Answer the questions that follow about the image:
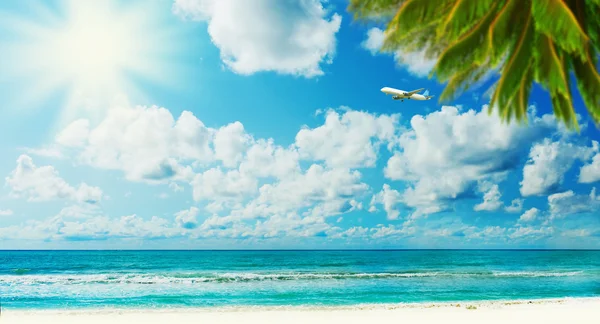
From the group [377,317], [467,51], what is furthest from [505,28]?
[377,317]

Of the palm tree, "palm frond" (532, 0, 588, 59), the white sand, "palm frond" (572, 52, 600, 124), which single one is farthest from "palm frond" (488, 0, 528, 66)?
the white sand

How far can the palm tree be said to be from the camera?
2852 millimetres

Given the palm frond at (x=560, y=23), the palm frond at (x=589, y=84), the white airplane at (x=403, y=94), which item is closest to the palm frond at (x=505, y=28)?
the palm frond at (x=560, y=23)

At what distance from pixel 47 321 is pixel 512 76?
43.6ft

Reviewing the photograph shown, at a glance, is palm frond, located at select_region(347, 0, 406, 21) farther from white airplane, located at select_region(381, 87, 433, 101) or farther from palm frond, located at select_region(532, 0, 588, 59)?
white airplane, located at select_region(381, 87, 433, 101)

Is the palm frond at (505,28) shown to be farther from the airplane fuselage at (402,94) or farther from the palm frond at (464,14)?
the airplane fuselage at (402,94)

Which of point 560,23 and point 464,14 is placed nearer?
point 560,23

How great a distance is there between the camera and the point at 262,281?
26734 mm

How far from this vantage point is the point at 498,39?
9.43ft

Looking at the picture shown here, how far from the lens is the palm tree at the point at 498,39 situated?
2852mm

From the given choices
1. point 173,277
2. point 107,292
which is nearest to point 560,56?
point 107,292

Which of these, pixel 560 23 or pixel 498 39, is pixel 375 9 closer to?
pixel 498 39

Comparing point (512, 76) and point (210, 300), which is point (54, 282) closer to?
point (210, 300)

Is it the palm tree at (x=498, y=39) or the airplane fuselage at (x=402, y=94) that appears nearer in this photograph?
the palm tree at (x=498, y=39)
